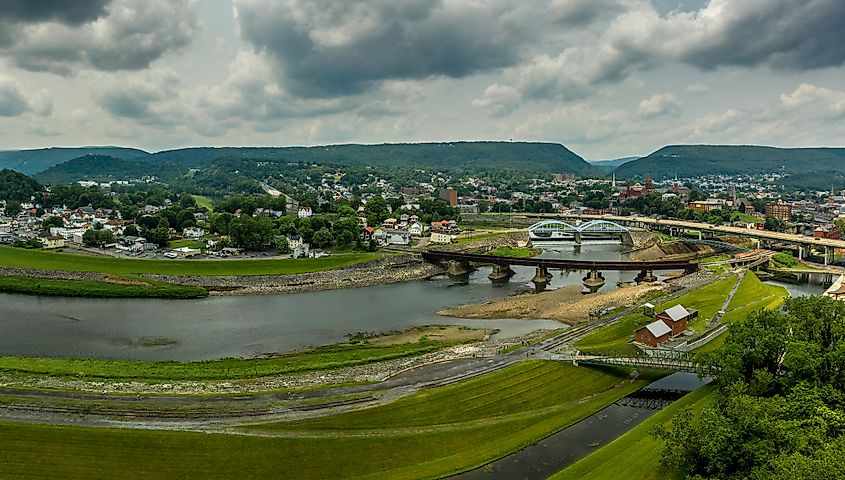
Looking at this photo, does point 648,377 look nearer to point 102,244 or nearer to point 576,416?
point 576,416

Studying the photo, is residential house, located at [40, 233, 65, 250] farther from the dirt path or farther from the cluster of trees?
the cluster of trees

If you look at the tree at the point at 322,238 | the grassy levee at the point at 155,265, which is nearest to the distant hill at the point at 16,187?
the grassy levee at the point at 155,265

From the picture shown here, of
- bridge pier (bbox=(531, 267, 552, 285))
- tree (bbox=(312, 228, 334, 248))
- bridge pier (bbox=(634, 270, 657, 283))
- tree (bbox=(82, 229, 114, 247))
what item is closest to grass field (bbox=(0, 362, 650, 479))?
bridge pier (bbox=(531, 267, 552, 285))

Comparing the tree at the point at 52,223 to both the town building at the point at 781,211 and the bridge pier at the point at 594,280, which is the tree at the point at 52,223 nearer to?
the bridge pier at the point at 594,280

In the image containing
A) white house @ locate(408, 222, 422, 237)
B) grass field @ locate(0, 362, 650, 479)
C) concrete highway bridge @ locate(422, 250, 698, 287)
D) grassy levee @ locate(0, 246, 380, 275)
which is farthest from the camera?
white house @ locate(408, 222, 422, 237)

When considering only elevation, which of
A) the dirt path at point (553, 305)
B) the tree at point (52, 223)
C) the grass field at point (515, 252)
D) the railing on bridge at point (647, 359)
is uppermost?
the tree at point (52, 223)

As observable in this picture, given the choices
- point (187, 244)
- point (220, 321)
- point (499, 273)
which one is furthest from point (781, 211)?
point (220, 321)
